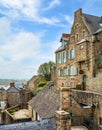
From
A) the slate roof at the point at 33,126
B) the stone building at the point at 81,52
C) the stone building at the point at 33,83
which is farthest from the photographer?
the stone building at the point at 33,83

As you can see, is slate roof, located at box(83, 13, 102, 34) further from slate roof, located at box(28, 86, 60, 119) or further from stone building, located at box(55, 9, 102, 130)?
slate roof, located at box(28, 86, 60, 119)

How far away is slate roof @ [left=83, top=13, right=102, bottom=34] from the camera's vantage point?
28870 mm

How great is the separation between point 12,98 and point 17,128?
3356cm

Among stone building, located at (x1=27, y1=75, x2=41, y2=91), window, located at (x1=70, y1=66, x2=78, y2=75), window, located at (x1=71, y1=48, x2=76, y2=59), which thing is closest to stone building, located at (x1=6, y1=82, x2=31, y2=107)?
stone building, located at (x1=27, y1=75, x2=41, y2=91)

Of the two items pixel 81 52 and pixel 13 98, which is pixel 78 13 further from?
pixel 13 98

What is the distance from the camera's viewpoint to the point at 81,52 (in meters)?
28.9

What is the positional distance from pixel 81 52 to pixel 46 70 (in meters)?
33.5

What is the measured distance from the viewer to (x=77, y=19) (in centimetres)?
3153

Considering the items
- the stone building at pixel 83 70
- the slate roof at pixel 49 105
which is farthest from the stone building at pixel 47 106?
the stone building at pixel 83 70

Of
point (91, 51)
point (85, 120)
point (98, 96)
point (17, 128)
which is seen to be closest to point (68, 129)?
point (17, 128)

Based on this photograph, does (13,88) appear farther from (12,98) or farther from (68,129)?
(68,129)

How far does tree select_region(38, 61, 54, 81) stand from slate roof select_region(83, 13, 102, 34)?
1242 inches

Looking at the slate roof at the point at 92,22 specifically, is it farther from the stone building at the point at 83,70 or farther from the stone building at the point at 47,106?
the stone building at the point at 47,106

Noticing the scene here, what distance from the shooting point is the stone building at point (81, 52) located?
89.4ft
